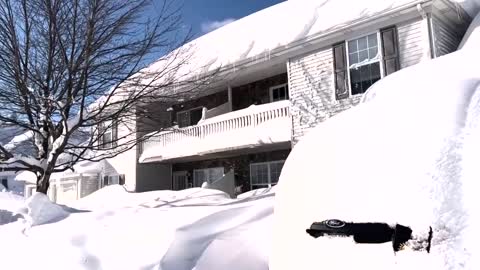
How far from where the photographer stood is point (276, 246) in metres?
2.79

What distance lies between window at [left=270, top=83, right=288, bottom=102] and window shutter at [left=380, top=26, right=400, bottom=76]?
188 inches

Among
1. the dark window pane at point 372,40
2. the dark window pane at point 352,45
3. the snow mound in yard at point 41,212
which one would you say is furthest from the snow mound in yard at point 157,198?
the dark window pane at point 372,40

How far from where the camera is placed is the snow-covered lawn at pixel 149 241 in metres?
4.07

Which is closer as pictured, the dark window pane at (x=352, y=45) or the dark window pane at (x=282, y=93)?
the dark window pane at (x=352, y=45)

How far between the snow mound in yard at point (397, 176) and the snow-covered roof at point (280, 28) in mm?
8497

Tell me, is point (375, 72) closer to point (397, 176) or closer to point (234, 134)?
point (234, 134)

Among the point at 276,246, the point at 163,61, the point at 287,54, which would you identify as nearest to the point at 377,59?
the point at 287,54

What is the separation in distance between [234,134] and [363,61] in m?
5.12

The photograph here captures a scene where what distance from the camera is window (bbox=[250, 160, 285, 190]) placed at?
16.0 meters

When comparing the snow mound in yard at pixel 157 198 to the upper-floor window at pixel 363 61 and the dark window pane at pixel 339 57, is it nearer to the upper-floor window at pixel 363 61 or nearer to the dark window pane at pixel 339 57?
the upper-floor window at pixel 363 61

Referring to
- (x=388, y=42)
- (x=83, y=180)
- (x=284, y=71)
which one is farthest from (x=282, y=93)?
(x=83, y=180)

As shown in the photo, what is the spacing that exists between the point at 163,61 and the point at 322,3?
676 centimetres

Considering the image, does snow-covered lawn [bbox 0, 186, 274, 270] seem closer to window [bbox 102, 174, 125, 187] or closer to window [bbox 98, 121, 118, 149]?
window [bbox 98, 121, 118, 149]

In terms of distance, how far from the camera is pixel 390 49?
12.0 metres
